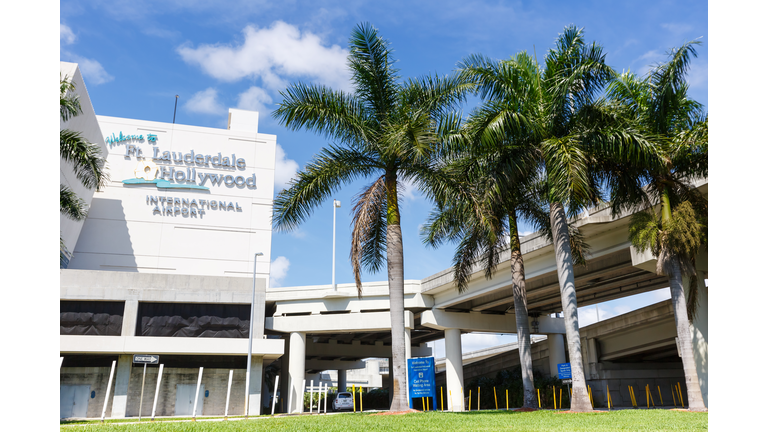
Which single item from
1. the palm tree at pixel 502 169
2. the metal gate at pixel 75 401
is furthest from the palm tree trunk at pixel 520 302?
the metal gate at pixel 75 401

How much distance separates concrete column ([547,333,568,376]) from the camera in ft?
124

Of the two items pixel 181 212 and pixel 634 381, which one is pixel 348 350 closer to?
pixel 181 212

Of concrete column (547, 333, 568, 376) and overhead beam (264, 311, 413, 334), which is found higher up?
overhead beam (264, 311, 413, 334)

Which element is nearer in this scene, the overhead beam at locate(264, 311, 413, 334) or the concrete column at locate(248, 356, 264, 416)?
the concrete column at locate(248, 356, 264, 416)

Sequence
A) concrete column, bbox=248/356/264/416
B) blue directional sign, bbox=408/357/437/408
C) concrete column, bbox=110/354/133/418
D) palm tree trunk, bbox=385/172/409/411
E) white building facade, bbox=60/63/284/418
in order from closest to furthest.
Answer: palm tree trunk, bbox=385/172/409/411 → blue directional sign, bbox=408/357/437/408 → concrete column, bbox=110/354/133/418 → white building facade, bbox=60/63/284/418 → concrete column, bbox=248/356/264/416

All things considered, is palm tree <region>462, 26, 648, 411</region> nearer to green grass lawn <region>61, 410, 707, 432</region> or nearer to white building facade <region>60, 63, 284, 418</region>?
green grass lawn <region>61, 410, 707, 432</region>

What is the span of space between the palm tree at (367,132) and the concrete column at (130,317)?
63.0ft

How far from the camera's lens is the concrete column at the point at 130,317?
31.3 metres

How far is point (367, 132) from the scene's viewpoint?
55.1 feet

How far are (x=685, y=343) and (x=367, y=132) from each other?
11.6 metres

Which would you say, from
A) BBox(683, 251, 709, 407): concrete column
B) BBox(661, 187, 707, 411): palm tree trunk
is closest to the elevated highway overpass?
BBox(683, 251, 709, 407): concrete column

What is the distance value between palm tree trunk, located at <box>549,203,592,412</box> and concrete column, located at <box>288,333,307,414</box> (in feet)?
64.3

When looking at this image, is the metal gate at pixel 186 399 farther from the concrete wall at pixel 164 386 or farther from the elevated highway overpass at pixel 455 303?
the elevated highway overpass at pixel 455 303

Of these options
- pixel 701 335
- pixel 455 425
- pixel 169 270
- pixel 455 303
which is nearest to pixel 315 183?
pixel 455 425
